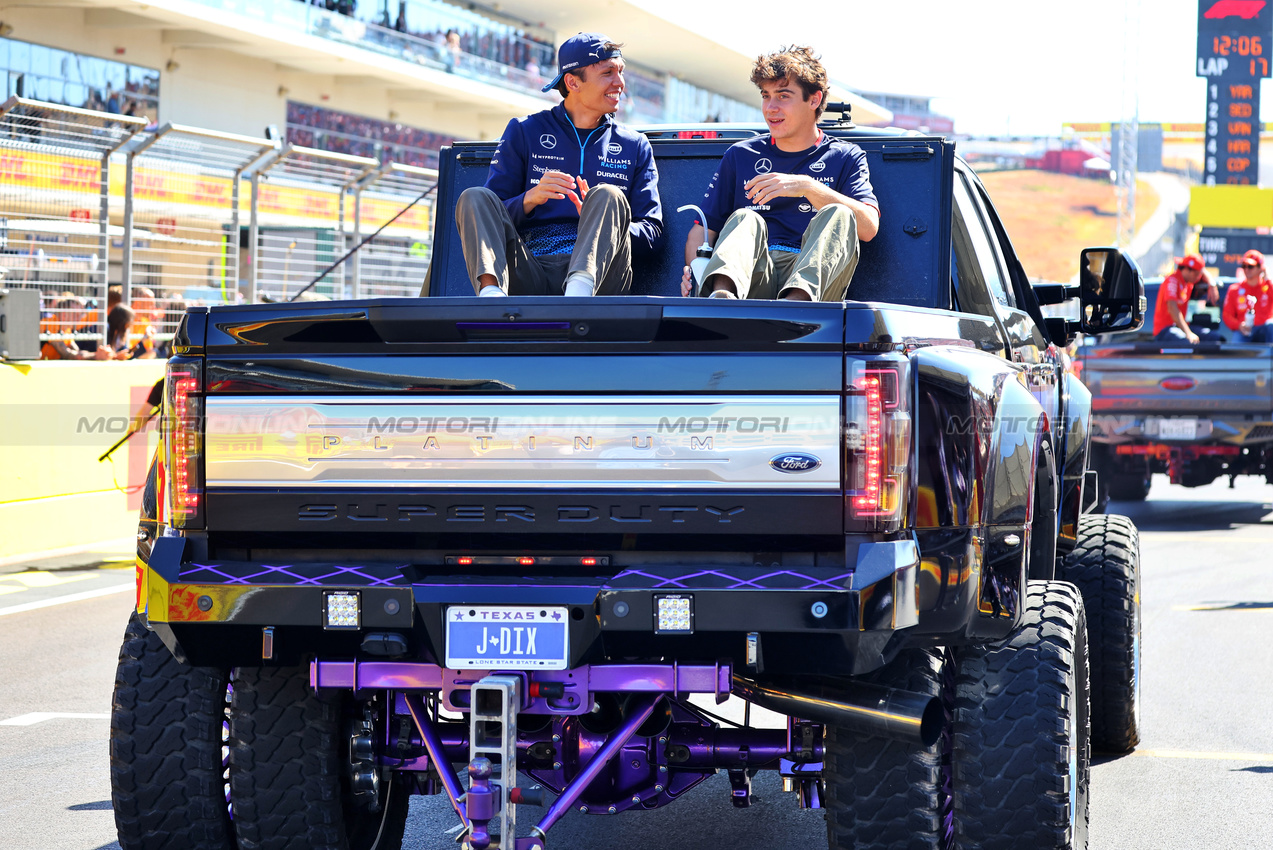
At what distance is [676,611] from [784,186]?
1.95 metres

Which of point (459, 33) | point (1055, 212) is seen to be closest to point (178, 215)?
point (459, 33)

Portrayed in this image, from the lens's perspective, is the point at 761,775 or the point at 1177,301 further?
the point at 1177,301

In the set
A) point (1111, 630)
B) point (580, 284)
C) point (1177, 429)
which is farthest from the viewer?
point (1177, 429)

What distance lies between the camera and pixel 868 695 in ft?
12.1

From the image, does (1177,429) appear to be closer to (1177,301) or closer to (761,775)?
(1177,301)

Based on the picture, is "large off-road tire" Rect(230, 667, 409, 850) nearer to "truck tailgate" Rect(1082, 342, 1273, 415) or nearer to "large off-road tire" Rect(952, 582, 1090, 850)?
"large off-road tire" Rect(952, 582, 1090, 850)

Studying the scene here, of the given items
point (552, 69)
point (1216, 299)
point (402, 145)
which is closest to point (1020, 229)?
point (552, 69)

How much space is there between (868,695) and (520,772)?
3.15 ft

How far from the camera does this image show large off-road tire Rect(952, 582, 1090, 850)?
3.84 m

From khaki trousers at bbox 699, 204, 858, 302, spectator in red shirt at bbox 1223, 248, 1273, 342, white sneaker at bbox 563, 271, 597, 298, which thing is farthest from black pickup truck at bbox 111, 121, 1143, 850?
spectator in red shirt at bbox 1223, 248, 1273, 342

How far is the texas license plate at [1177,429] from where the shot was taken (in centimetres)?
1369

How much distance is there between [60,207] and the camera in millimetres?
13258

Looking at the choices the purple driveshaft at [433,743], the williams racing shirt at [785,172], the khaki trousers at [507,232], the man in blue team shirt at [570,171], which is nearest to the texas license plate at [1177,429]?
the williams racing shirt at [785,172]

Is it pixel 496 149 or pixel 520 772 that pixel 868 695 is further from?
pixel 496 149
